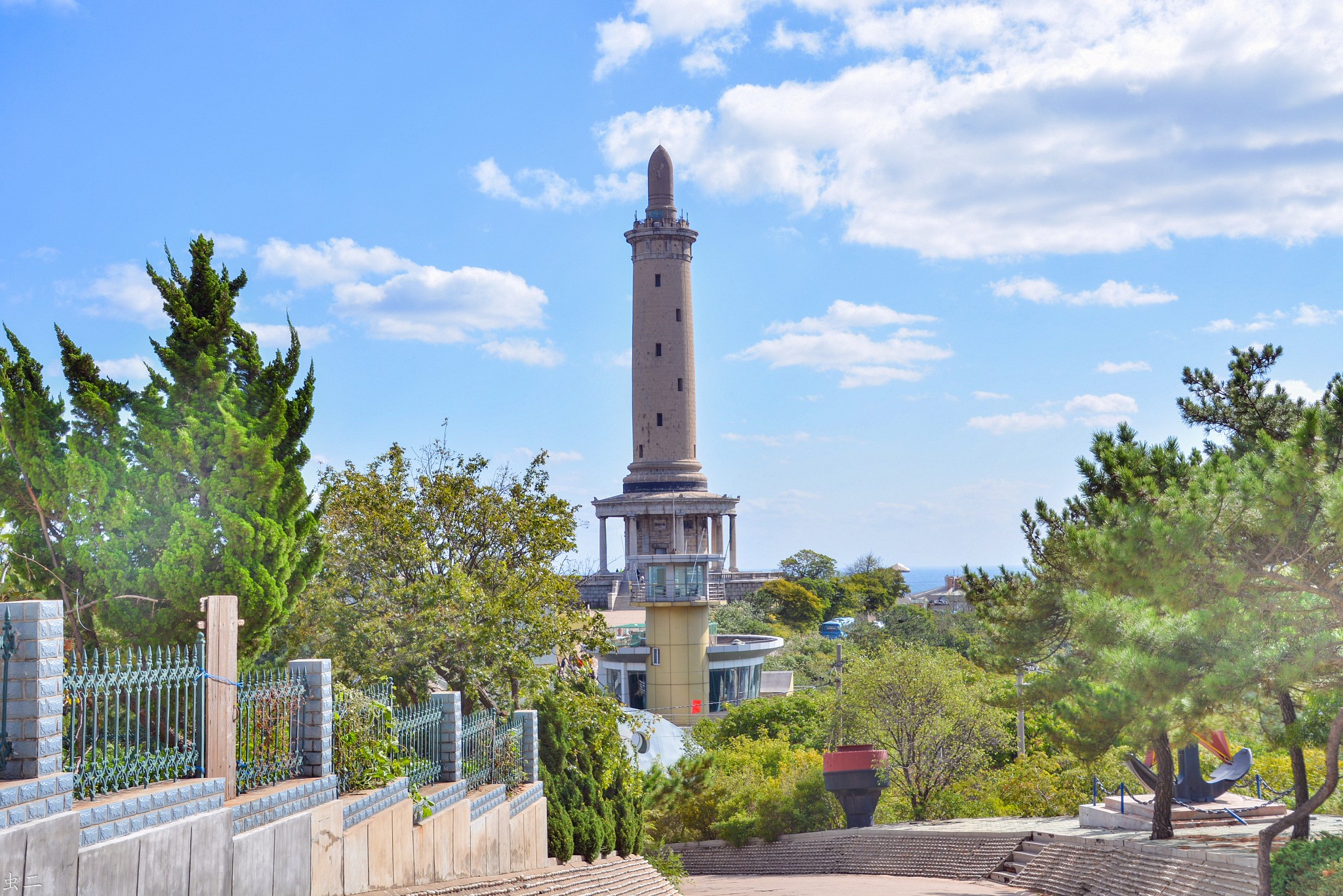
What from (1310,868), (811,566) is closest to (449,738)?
(1310,868)

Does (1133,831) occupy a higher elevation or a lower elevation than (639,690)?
higher

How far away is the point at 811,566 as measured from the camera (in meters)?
106

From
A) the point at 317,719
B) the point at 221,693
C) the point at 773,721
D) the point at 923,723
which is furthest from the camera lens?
the point at 773,721

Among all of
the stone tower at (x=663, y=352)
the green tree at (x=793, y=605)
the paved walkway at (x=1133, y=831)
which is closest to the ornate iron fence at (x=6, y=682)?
the paved walkway at (x=1133, y=831)

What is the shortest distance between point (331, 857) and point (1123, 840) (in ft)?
51.9

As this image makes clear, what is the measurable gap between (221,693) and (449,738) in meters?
5.24

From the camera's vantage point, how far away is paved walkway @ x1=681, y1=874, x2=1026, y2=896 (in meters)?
21.0

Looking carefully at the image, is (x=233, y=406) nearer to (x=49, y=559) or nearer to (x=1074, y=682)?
(x=49, y=559)

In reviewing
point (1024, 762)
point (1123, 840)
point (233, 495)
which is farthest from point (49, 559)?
point (1024, 762)

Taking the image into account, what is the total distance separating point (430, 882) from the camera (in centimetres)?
1294

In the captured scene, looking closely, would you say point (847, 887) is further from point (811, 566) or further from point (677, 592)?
point (811, 566)

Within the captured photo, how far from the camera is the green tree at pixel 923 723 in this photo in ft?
104

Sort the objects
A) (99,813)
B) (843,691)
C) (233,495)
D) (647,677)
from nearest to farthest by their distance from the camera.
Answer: (99,813)
(233,495)
(843,691)
(647,677)

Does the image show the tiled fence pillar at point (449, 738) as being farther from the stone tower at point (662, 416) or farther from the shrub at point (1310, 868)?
the stone tower at point (662, 416)
